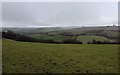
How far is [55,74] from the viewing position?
7328 millimetres

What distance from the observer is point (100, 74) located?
7.56m

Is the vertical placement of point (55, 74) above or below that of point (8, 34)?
below

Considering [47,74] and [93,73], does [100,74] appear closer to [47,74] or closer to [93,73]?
[93,73]

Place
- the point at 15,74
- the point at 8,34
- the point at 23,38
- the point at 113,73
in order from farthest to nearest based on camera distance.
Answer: the point at 8,34 < the point at 23,38 < the point at 113,73 < the point at 15,74

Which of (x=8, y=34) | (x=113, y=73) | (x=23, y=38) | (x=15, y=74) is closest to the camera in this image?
(x=15, y=74)

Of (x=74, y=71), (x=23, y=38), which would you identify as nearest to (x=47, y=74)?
(x=74, y=71)

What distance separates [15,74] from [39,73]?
1671 millimetres

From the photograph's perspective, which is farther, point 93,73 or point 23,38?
point 23,38

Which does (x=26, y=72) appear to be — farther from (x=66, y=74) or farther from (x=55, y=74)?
(x=66, y=74)

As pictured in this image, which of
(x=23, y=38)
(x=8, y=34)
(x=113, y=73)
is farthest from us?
(x=8, y=34)

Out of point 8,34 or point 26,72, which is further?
point 8,34

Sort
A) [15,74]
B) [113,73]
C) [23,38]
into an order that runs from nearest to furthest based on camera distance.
Result: [15,74] → [113,73] → [23,38]

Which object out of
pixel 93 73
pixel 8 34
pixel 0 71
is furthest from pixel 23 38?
pixel 93 73

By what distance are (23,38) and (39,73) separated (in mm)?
38535
